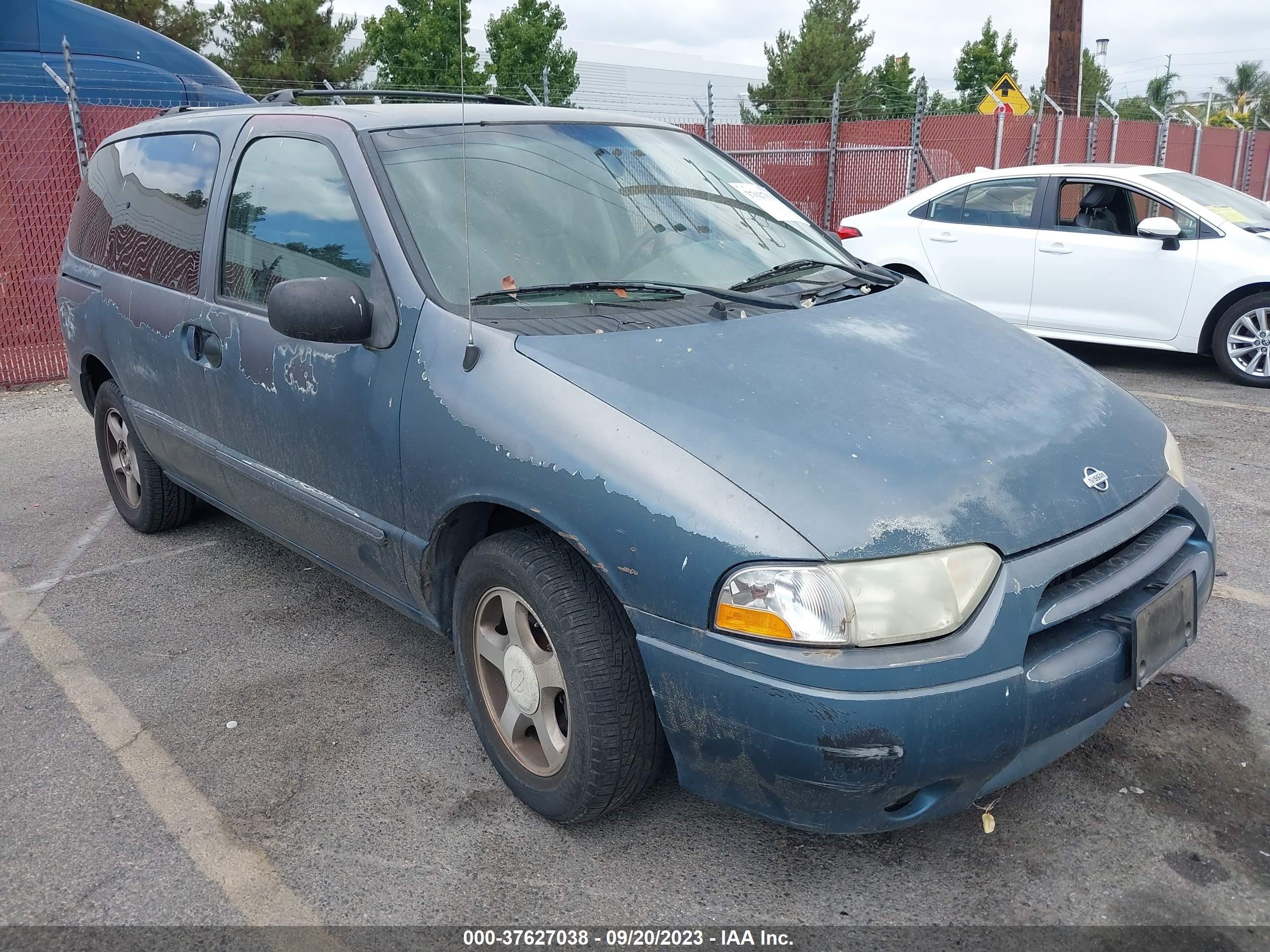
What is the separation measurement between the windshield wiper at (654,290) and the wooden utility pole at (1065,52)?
1552 cm

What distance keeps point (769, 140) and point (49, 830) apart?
13945mm

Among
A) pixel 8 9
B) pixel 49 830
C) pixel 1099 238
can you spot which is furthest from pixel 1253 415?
pixel 8 9

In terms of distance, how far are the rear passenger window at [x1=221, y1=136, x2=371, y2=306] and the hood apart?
786 mm

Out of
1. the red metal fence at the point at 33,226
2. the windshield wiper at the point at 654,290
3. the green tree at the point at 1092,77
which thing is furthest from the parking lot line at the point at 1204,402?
the green tree at the point at 1092,77

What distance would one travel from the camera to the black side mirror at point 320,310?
9.04ft

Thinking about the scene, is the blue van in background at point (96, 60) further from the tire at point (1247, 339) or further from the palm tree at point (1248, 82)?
the palm tree at point (1248, 82)

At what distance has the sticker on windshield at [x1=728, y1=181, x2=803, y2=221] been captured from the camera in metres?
3.66

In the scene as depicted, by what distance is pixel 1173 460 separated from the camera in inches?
110

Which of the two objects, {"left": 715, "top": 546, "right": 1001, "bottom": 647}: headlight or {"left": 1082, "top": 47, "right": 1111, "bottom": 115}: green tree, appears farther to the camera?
{"left": 1082, "top": 47, "right": 1111, "bottom": 115}: green tree

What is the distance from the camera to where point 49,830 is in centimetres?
273

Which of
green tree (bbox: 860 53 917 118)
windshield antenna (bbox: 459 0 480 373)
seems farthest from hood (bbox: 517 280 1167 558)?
green tree (bbox: 860 53 917 118)

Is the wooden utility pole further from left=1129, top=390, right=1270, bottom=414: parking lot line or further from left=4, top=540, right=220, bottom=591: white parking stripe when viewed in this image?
left=4, top=540, right=220, bottom=591: white parking stripe

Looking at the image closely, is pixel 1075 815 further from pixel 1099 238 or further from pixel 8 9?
pixel 8 9

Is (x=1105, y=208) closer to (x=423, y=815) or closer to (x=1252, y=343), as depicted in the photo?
(x=1252, y=343)
